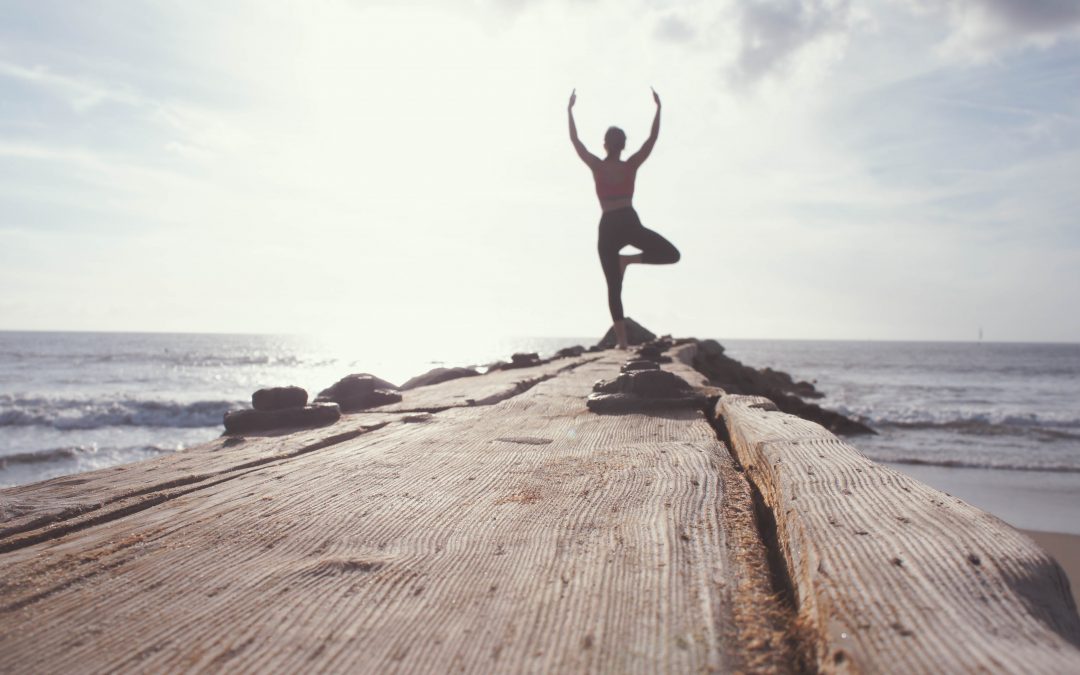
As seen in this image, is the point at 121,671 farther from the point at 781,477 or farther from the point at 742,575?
the point at 781,477

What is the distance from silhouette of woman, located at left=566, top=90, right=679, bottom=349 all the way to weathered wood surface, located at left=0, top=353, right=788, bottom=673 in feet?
17.0

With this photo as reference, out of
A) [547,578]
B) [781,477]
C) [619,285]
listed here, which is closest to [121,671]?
[547,578]

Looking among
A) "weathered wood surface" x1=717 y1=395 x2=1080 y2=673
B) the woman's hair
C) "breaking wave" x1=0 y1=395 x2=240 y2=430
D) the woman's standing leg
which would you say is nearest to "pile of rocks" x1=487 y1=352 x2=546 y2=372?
the woman's standing leg

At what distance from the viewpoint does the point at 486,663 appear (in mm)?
691

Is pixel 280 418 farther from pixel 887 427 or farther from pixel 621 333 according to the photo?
pixel 887 427

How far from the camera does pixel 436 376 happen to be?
15.1ft

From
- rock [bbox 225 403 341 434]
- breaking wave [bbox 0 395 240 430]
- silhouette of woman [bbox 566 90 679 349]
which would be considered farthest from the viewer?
breaking wave [bbox 0 395 240 430]

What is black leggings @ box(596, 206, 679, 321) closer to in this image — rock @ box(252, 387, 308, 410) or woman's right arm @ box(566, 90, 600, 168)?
woman's right arm @ box(566, 90, 600, 168)

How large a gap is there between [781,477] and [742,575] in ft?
1.27

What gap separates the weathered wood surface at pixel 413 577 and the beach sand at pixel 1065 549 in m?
6.45

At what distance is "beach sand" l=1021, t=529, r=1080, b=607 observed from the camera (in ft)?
19.7

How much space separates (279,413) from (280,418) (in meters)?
0.02

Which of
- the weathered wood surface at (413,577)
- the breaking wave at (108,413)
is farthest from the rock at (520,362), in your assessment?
the breaking wave at (108,413)

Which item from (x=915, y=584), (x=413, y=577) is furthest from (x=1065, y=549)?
(x=413, y=577)
